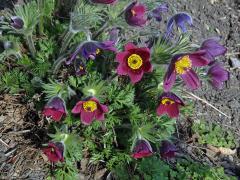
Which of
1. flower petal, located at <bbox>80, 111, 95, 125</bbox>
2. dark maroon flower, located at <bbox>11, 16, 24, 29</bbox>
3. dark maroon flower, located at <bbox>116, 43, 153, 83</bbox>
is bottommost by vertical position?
flower petal, located at <bbox>80, 111, 95, 125</bbox>

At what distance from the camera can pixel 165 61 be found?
216 cm

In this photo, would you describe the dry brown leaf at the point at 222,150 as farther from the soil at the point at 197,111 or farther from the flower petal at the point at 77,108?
the flower petal at the point at 77,108

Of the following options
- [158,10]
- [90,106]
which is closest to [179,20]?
[158,10]

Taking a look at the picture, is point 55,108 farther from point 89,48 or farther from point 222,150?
point 222,150

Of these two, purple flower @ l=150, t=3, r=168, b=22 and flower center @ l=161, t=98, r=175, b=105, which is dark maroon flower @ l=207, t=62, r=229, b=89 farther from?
purple flower @ l=150, t=3, r=168, b=22

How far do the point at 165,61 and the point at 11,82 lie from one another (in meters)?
0.83

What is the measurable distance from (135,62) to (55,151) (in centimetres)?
57

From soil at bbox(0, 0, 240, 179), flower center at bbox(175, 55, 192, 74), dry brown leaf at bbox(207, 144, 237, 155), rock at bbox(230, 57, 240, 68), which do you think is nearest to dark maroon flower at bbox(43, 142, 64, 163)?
soil at bbox(0, 0, 240, 179)

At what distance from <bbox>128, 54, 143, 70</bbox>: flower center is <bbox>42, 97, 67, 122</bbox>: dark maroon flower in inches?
14.4

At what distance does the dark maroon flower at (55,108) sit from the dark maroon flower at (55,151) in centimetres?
14

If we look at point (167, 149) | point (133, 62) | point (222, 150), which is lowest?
point (222, 150)

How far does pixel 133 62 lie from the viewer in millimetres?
2127

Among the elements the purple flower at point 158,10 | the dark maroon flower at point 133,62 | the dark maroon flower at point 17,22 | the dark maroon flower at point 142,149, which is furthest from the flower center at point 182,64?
the dark maroon flower at point 17,22

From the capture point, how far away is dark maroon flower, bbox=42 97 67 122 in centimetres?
218
